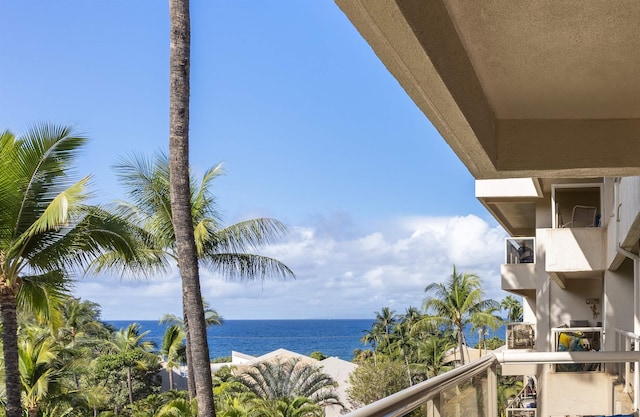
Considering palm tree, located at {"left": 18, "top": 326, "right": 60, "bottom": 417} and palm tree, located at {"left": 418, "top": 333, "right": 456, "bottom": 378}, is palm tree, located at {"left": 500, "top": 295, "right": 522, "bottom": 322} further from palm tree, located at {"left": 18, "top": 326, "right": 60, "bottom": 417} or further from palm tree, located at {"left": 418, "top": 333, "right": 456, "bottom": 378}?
palm tree, located at {"left": 18, "top": 326, "right": 60, "bottom": 417}

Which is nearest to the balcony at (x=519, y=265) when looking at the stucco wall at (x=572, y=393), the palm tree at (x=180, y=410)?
the palm tree at (x=180, y=410)

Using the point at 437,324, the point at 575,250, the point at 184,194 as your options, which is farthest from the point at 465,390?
the point at 437,324

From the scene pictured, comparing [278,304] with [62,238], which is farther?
[278,304]

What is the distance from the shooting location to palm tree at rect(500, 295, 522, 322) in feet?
278

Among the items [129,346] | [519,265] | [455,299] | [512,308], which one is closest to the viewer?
[519,265]

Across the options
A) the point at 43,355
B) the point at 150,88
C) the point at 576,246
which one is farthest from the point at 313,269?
the point at 576,246

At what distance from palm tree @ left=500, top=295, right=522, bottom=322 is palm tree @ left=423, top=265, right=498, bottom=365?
30242 mm

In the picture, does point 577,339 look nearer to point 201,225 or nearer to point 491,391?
point 491,391

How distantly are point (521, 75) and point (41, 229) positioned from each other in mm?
12992

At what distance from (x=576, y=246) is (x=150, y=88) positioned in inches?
5888

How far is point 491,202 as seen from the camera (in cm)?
2183

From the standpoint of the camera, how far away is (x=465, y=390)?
4.29m

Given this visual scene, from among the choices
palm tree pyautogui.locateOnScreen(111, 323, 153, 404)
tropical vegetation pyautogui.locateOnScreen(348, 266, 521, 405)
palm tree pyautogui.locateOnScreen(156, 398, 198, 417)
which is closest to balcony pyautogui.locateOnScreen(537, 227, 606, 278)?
palm tree pyautogui.locateOnScreen(156, 398, 198, 417)

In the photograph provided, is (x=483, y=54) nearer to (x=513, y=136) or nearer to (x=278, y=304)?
(x=513, y=136)
